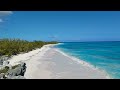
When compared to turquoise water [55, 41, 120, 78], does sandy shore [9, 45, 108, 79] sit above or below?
below

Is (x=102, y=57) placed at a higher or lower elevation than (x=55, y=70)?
higher

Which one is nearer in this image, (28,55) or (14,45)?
(14,45)

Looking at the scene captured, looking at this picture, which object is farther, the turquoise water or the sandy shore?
the turquoise water

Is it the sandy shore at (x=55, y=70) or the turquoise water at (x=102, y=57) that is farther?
the turquoise water at (x=102, y=57)

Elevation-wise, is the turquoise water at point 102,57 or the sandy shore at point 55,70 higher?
the turquoise water at point 102,57

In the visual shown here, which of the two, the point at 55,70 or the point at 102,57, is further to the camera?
the point at 102,57
